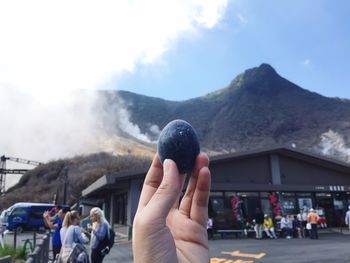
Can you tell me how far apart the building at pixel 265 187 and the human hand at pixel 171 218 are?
16256 millimetres

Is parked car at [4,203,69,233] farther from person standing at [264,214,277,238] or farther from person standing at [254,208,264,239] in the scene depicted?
person standing at [264,214,277,238]

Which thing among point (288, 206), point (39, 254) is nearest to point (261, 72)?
point (288, 206)

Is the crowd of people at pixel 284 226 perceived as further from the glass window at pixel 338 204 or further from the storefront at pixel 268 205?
the glass window at pixel 338 204

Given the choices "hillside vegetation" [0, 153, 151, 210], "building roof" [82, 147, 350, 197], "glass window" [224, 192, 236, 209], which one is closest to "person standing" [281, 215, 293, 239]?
"glass window" [224, 192, 236, 209]

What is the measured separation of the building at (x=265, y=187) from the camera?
19.7 meters

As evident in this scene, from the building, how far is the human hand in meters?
16.3

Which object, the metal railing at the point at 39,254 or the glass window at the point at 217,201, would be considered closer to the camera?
the metal railing at the point at 39,254

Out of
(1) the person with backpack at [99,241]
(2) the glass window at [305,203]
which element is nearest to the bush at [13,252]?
(1) the person with backpack at [99,241]

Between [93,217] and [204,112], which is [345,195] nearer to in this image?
[93,217]

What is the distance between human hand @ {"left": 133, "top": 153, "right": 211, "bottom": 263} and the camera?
4.87 ft

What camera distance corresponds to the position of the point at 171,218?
1.82 m

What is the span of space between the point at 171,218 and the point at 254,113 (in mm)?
103090

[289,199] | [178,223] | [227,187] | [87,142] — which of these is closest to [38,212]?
[227,187]

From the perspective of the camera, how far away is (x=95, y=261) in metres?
5.91
